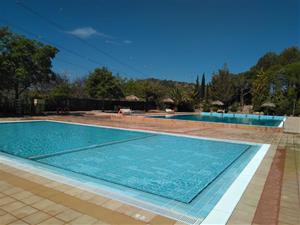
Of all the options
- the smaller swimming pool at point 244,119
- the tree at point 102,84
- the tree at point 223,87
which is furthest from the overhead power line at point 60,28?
the tree at point 223,87

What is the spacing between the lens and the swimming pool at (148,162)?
3664mm

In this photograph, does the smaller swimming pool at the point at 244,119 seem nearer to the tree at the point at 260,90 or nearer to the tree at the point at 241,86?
the tree at the point at 260,90

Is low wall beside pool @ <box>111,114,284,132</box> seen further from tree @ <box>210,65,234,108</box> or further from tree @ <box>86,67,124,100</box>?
tree @ <box>210,65,234,108</box>

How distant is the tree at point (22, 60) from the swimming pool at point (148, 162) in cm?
663

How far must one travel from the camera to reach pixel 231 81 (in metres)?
37.6

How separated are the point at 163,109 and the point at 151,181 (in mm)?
28596

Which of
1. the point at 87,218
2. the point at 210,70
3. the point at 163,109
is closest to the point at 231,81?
the point at 210,70

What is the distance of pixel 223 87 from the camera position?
3675 cm

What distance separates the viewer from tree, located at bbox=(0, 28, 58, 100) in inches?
578

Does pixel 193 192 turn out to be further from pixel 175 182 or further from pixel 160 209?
pixel 160 209

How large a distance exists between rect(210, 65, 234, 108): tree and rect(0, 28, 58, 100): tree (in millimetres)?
27790

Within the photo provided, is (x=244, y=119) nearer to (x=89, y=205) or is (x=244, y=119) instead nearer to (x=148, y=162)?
(x=148, y=162)

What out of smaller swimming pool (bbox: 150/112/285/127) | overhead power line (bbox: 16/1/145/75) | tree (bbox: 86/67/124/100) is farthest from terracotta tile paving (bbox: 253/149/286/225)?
tree (bbox: 86/67/124/100)

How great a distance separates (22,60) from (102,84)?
838 centimetres
